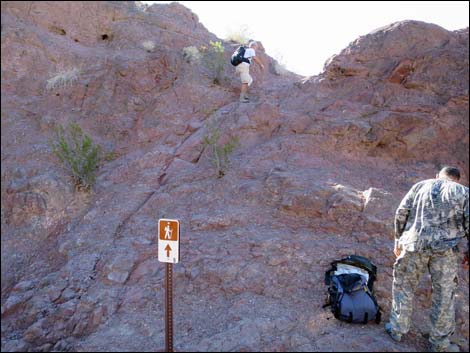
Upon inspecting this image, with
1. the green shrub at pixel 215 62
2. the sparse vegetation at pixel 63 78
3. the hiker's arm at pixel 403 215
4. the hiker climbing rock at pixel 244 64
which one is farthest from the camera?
the green shrub at pixel 215 62

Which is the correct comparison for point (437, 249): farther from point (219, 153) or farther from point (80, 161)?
point (80, 161)

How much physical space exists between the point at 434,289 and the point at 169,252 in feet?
8.72

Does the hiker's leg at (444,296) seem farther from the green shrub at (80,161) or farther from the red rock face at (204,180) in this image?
the green shrub at (80,161)

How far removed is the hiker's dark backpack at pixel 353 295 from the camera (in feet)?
13.4

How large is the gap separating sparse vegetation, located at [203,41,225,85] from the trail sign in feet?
22.8

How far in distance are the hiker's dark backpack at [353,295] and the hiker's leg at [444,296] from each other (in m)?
0.58

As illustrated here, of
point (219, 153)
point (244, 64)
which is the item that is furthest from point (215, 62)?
point (219, 153)

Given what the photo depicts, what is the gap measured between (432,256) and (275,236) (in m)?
2.23

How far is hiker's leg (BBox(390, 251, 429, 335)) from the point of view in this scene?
3.83 m

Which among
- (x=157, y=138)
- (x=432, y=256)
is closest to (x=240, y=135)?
(x=157, y=138)

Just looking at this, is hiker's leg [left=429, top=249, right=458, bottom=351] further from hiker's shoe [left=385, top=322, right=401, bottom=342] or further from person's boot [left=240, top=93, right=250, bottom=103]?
person's boot [left=240, top=93, right=250, bottom=103]

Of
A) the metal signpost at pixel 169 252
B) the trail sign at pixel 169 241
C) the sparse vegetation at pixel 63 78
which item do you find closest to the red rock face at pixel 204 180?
the sparse vegetation at pixel 63 78

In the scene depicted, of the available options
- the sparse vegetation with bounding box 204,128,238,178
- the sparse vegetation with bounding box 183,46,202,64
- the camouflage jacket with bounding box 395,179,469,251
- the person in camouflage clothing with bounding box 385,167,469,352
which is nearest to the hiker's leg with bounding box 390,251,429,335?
the person in camouflage clothing with bounding box 385,167,469,352

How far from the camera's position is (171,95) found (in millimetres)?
9242
